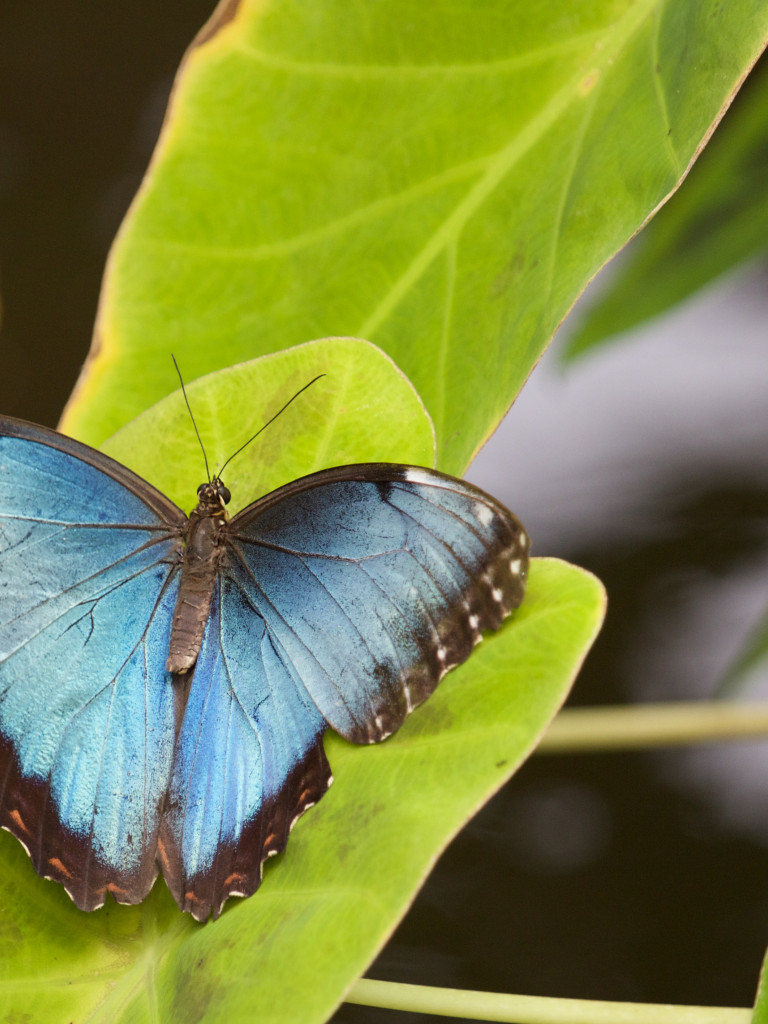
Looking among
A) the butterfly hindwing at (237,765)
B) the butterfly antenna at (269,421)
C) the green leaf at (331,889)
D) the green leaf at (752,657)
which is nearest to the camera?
the green leaf at (331,889)

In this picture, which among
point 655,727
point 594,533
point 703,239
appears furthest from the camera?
point 594,533

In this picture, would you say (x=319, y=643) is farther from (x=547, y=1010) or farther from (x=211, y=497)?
(x=547, y=1010)

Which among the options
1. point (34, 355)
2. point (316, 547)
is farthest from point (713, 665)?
point (34, 355)

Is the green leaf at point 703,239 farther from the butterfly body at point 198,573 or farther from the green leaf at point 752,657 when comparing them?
the butterfly body at point 198,573

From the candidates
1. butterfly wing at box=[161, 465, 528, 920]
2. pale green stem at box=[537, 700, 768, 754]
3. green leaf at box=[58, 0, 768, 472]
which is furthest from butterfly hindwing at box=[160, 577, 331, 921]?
pale green stem at box=[537, 700, 768, 754]

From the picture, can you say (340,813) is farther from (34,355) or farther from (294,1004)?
(34,355)

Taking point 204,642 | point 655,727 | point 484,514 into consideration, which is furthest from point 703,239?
point 204,642

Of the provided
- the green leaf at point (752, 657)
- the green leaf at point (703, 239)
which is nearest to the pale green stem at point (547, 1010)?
the green leaf at point (752, 657)

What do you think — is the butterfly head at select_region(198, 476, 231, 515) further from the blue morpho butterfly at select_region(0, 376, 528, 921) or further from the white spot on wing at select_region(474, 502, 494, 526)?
the white spot on wing at select_region(474, 502, 494, 526)
